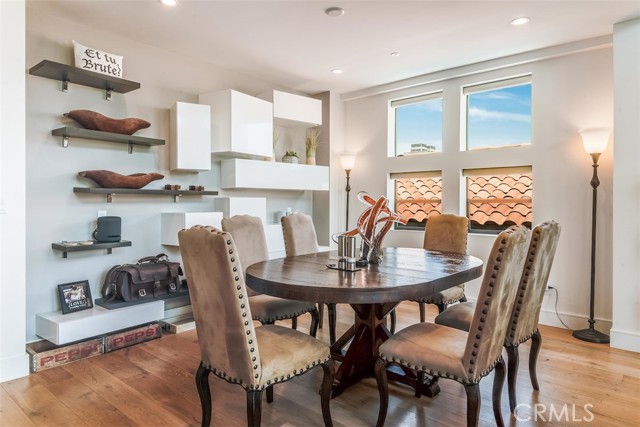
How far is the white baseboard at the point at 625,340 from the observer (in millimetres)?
3102

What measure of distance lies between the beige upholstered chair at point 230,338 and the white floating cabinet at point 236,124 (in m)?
2.33

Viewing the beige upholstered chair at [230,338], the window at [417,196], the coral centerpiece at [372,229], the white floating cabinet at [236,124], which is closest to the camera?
the beige upholstered chair at [230,338]

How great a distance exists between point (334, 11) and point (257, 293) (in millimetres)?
2230

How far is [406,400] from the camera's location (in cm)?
230

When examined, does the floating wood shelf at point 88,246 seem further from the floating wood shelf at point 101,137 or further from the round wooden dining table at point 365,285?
the round wooden dining table at point 365,285

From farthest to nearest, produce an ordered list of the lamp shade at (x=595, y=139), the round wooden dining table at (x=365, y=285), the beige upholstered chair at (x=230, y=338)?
the lamp shade at (x=595, y=139) → the round wooden dining table at (x=365, y=285) → the beige upholstered chair at (x=230, y=338)

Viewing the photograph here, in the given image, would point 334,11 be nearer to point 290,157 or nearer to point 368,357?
point 290,157

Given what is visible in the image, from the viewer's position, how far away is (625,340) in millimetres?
3145

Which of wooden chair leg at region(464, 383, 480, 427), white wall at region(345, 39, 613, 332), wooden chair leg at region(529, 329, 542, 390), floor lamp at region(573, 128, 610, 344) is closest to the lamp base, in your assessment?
floor lamp at region(573, 128, 610, 344)

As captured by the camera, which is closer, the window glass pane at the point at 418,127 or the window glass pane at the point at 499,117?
the window glass pane at the point at 499,117

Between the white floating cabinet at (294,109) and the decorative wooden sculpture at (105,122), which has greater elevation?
the white floating cabinet at (294,109)

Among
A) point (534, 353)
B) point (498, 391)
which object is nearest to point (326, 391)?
point (498, 391)

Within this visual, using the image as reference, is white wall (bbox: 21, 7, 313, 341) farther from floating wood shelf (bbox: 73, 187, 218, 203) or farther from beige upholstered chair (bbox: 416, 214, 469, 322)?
beige upholstered chair (bbox: 416, 214, 469, 322)

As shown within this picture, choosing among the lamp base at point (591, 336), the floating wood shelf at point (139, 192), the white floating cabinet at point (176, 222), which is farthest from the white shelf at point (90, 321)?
the lamp base at point (591, 336)
